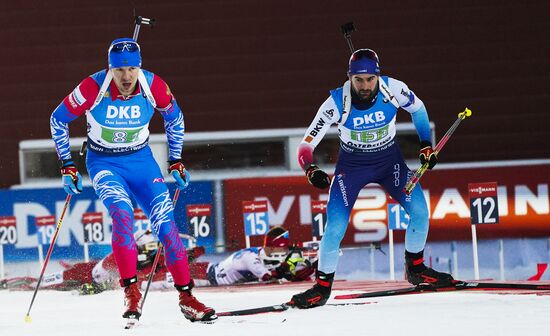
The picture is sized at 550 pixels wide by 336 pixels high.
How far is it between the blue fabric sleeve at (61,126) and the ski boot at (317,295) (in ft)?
6.79

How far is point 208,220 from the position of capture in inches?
507

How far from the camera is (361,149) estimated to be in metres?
8.44

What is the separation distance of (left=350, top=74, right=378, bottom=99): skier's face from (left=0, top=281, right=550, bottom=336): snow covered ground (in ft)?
5.32

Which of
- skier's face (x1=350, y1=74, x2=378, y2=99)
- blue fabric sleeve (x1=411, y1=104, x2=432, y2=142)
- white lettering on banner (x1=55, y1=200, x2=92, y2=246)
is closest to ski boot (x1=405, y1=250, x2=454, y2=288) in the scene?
blue fabric sleeve (x1=411, y1=104, x2=432, y2=142)

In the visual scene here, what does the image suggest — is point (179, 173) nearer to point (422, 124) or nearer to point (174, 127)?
point (174, 127)

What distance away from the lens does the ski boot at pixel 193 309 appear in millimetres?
7688

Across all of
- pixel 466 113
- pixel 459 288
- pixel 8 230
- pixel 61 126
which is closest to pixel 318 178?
pixel 466 113

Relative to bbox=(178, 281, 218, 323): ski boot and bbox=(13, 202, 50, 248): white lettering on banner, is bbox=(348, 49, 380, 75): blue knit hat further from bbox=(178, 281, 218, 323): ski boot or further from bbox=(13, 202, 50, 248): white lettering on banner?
bbox=(13, 202, 50, 248): white lettering on banner

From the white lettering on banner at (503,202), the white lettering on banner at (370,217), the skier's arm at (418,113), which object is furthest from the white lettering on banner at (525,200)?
the skier's arm at (418,113)

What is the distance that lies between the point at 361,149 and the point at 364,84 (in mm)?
539

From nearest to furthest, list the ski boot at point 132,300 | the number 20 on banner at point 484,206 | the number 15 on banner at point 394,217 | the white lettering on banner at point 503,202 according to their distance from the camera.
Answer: the ski boot at point 132,300 < the number 20 on banner at point 484,206 < the number 15 on banner at point 394,217 < the white lettering on banner at point 503,202

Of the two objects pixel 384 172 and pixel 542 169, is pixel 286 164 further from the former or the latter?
pixel 384 172

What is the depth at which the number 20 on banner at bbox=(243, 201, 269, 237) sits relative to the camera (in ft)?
40.5

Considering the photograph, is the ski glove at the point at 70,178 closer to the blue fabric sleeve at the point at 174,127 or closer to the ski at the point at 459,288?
the blue fabric sleeve at the point at 174,127
